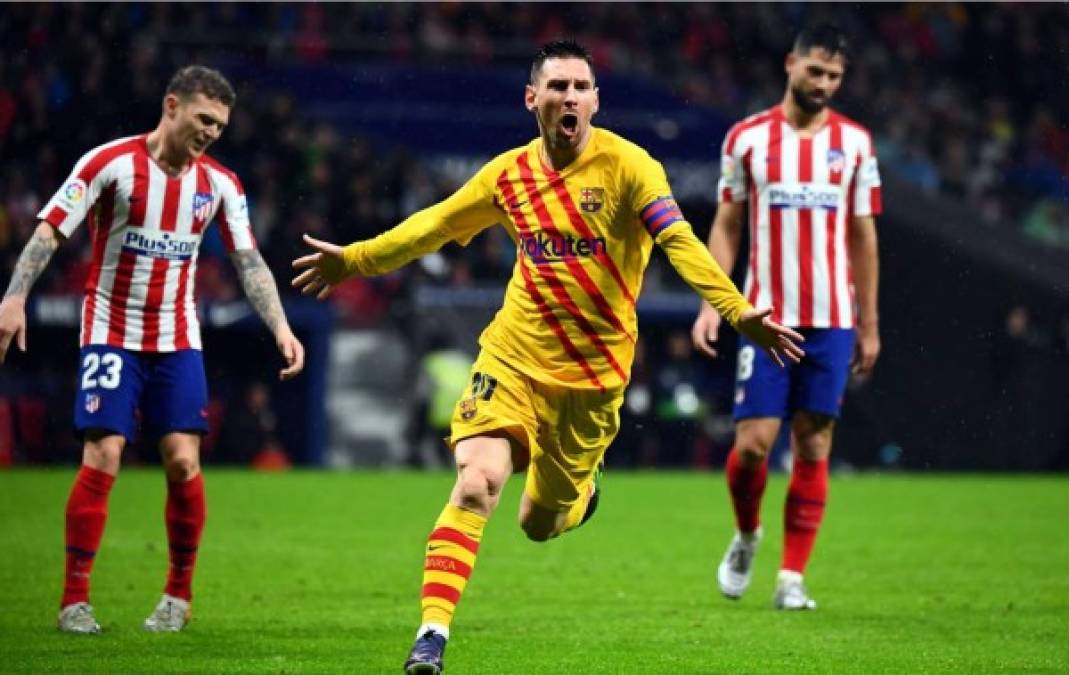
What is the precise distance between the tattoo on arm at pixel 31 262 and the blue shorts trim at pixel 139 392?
439 mm

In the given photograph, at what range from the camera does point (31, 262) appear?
7.45 metres

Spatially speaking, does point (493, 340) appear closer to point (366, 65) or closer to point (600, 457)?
point (600, 457)

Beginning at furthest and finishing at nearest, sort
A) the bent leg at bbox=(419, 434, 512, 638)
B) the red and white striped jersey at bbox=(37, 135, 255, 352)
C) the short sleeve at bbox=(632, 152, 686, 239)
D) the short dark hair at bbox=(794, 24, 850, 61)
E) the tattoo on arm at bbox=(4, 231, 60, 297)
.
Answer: the short dark hair at bbox=(794, 24, 850, 61) < the red and white striped jersey at bbox=(37, 135, 255, 352) < the tattoo on arm at bbox=(4, 231, 60, 297) < the short sleeve at bbox=(632, 152, 686, 239) < the bent leg at bbox=(419, 434, 512, 638)

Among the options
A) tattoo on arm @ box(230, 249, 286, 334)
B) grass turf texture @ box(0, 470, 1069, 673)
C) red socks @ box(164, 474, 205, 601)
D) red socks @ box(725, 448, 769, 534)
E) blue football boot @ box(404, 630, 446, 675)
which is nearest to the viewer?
blue football boot @ box(404, 630, 446, 675)

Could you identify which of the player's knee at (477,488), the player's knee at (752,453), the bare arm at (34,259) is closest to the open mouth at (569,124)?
the player's knee at (477,488)

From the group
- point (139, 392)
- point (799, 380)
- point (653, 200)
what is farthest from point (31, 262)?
point (799, 380)

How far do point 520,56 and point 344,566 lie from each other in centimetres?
1350

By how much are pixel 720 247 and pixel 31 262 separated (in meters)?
3.31

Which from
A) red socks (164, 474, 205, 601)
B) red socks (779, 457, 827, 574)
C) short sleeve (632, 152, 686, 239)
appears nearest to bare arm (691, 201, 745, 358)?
red socks (779, 457, 827, 574)

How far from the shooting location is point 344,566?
34.0ft

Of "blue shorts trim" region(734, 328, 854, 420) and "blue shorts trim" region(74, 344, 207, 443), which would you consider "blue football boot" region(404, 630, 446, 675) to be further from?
"blue shorts trim" region(734, 328, 854, 420)

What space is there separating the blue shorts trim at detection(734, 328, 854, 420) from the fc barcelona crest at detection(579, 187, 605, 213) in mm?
2295

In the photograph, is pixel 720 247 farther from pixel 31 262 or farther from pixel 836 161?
pixel 31 262

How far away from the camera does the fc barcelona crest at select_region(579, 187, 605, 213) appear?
21.7ft
